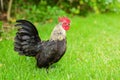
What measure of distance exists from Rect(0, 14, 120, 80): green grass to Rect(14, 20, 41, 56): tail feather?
0.43m

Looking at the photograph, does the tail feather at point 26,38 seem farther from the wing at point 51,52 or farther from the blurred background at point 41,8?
the blurred background at point 41,8

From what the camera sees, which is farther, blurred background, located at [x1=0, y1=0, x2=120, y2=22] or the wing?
blurred background, located at [x1=0, y1=0, x2=120, y2=22]

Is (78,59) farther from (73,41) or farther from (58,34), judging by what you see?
(73,41)

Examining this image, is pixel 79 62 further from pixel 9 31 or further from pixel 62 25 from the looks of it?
pixel 9 31

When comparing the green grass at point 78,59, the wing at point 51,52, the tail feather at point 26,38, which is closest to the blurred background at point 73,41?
the green grass at point 78,59

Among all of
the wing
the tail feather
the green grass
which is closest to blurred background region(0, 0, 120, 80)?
the green grass

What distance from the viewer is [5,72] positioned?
5895 millimetres

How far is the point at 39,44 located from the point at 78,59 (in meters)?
1.40

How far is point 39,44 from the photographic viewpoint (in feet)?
19.5

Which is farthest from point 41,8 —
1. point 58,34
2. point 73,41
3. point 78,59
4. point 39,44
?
point 58,34

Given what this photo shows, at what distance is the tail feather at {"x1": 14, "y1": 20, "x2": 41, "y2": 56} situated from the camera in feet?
18.9

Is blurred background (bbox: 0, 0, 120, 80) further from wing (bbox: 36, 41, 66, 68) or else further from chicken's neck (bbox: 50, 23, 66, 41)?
chicken's neck (bbox: 50, 23, 66, 41)

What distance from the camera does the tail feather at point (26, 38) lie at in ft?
18.9

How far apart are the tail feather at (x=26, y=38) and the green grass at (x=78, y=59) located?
43 cm
